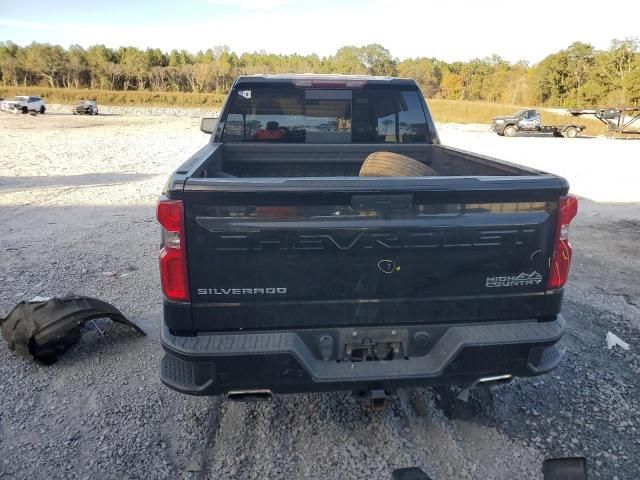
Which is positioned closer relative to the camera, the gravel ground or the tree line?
the gravel ground

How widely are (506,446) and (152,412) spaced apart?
2.39 m

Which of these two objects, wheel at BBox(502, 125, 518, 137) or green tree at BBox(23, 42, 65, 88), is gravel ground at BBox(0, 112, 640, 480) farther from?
green tree at BBox(23, 42, 65, 88)

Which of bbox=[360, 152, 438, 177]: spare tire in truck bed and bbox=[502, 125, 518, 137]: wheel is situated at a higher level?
bbox=[360, 152, 438, 177]: spare tire in truck bed

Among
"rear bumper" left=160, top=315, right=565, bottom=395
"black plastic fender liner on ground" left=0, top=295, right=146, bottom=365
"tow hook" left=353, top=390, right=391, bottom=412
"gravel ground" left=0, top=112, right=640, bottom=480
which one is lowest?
"gravel ground" left=0, top=112, right=640, bottom=480

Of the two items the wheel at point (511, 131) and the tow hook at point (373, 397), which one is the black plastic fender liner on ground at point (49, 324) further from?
the wheel at point (511, 131)

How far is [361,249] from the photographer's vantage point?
251 centimetres

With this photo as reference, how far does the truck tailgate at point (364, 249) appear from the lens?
95.6 inches

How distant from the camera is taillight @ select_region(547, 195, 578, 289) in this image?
262cm

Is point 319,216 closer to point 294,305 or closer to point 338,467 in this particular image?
point 294,305

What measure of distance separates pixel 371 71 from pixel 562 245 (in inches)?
3930

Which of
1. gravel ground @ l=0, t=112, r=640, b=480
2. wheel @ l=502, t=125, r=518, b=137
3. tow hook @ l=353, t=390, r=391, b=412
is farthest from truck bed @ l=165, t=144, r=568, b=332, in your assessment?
wheel @ l=502, t=125, r=518, b=137

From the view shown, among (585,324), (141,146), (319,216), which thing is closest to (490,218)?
(319,216)

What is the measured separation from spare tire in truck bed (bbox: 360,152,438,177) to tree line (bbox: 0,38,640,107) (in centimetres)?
5752

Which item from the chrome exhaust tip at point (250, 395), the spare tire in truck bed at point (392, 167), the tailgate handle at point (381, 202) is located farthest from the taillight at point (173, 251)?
the spare tire in truck bed at point (392, 167)
